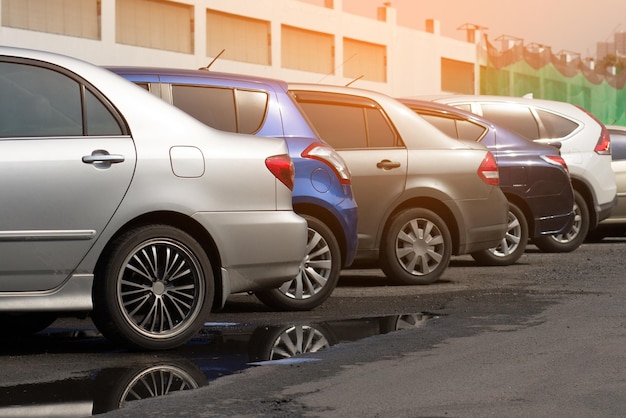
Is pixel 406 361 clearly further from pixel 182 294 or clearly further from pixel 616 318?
pixel 616 318

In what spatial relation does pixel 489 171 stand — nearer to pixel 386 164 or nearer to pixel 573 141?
pixel 386 164

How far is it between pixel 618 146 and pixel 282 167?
10.8 meters

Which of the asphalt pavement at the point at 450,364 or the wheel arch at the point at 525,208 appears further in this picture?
the wheel arch at the point at 525,208

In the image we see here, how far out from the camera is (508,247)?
14383 millimetres

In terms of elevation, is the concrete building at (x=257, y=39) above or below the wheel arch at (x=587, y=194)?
above

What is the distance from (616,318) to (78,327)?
3703 mm

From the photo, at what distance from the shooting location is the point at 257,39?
49.1 m

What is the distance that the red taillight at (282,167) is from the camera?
820 cm

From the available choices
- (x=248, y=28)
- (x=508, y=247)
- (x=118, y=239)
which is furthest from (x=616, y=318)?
(x=248, y=28)

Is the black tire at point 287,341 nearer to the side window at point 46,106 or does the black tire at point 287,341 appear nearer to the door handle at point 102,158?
the door handle at point 102,158

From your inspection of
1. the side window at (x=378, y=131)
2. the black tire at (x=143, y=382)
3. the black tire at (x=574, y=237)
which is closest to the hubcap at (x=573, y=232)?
the black tire at (x=574, y=237)

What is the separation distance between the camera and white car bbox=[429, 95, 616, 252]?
15453mm

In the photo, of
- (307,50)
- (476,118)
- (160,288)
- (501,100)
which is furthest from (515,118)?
(307,50)

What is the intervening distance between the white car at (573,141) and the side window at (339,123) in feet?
12.4
